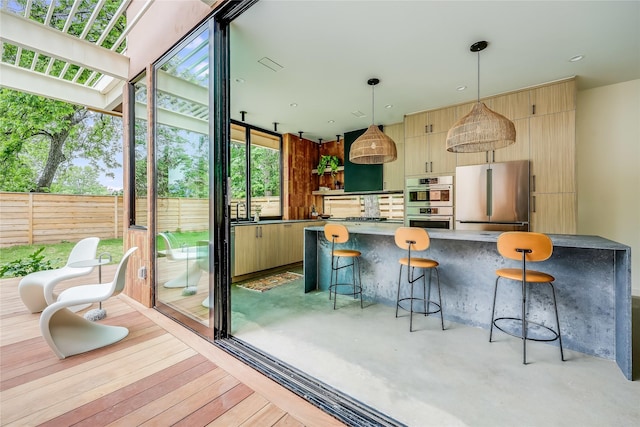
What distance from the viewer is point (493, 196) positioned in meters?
4.00

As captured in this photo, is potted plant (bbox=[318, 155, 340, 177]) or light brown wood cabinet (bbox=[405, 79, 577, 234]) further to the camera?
potted plant (bbox=[318, 155, 340, 177])

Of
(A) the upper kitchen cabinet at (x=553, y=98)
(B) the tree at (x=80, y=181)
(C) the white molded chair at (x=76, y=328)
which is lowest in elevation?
(C) the white molded chair at (x=76, y=328)

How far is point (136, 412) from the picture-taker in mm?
1416

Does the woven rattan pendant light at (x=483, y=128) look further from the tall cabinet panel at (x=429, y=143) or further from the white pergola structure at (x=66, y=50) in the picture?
the white pergola structure at (x=66, y=50)

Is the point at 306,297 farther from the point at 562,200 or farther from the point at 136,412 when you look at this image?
the point at 562,200

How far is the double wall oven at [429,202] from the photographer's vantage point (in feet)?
14.6

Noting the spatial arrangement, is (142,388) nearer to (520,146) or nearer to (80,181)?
(520,146)

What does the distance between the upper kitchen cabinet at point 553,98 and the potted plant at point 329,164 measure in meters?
3.68

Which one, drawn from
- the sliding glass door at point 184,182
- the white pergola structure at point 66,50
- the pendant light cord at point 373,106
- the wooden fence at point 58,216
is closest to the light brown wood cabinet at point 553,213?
the pendant light cord at point 373,106

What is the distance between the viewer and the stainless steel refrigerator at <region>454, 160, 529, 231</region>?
3.78 m

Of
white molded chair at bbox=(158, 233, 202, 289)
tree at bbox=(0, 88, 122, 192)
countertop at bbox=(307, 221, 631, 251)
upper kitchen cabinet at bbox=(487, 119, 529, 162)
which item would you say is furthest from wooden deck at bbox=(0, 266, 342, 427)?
tree at bbox=(0, 88, 122, 192)

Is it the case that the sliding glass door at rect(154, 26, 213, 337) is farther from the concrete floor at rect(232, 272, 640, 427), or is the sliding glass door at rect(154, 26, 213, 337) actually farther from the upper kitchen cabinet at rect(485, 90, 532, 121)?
the upper kitchen cabinet at rect(485, 90, 532, 121)

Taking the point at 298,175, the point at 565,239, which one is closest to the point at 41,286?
the point at 298,175

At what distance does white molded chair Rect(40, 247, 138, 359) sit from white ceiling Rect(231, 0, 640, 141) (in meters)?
2.69
